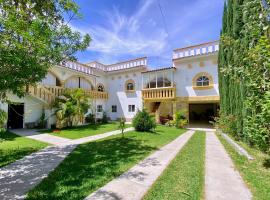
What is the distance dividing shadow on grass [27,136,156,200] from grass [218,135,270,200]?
333cm

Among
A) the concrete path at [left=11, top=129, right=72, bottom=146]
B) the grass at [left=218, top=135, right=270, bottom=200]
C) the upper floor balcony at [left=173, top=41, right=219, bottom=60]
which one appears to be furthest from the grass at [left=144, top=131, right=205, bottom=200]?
the upper floor balcony at [left=173, top=41, right=219, bottom=60]

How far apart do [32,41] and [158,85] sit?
57.3ft

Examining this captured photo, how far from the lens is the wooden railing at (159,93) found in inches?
754

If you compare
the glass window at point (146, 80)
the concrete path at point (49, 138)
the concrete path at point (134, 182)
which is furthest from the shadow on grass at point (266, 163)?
the glass window at point (146, 80)

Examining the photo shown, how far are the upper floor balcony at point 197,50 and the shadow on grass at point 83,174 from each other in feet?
48.9

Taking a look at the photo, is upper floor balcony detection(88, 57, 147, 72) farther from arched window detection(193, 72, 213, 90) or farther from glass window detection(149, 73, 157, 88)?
arched window detection(193, 72, 213, 90)

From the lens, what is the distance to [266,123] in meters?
4.85

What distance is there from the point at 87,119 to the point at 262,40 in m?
19.9

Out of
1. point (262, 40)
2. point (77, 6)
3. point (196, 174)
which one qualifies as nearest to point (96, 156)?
point (196, 174)

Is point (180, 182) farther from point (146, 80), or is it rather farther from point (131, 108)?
point (131, 108)

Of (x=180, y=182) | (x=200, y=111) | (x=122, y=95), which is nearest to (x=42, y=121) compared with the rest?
(x=122, y=95)

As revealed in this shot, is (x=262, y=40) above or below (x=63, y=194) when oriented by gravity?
above

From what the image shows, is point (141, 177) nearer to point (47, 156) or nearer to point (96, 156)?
point (96, 156)

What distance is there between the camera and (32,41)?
429 cm
